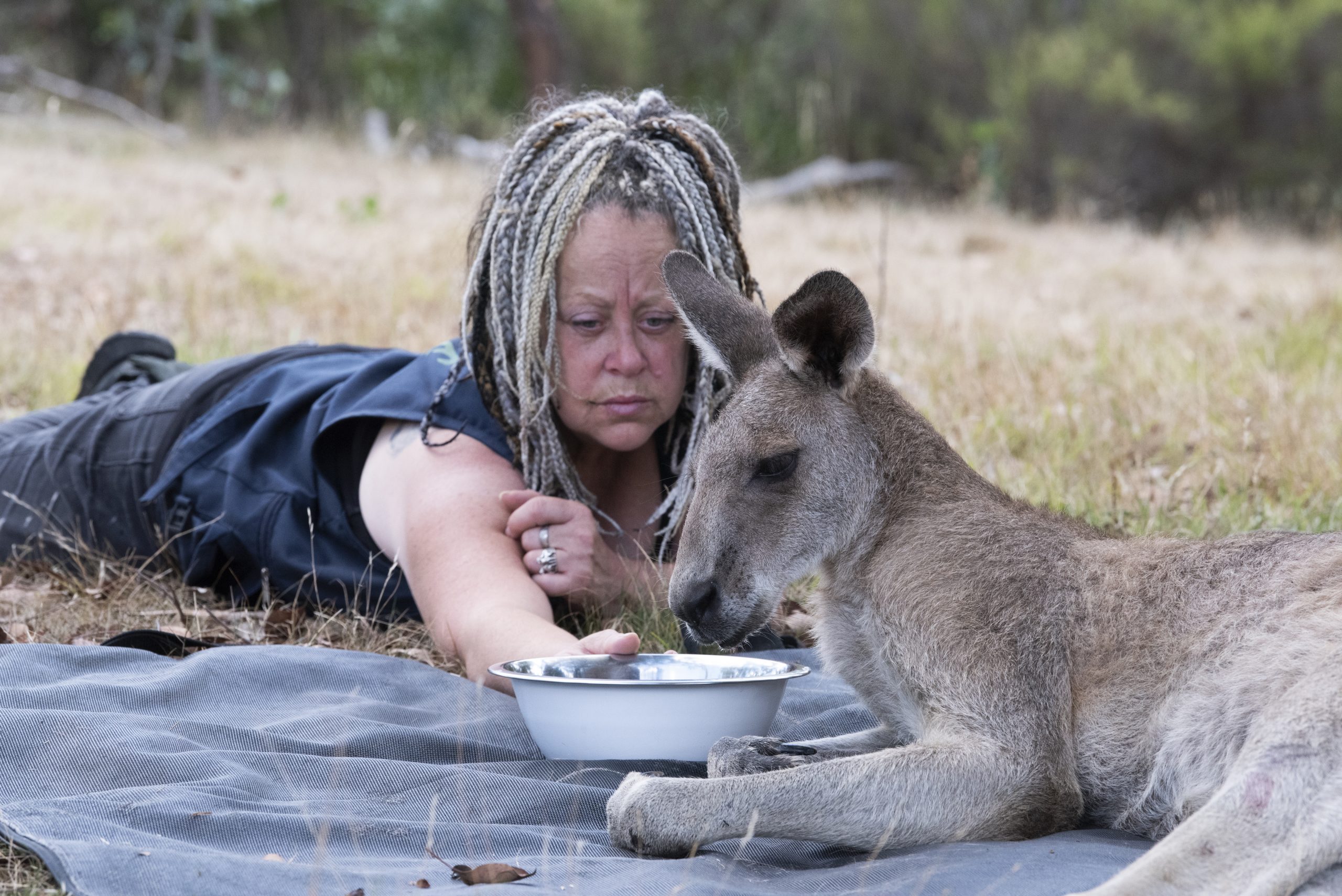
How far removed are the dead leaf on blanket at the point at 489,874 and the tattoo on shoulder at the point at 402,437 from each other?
5.75 feet

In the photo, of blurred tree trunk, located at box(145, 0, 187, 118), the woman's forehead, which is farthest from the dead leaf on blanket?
blurred tree trunk, located at box(145, 0, 187, 118)

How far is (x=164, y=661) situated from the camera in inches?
137

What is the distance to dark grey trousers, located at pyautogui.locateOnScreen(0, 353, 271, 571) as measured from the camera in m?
4.50

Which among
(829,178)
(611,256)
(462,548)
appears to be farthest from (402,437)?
(829,178)

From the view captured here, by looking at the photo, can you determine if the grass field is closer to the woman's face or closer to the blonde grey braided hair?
the blonde grey braided hair

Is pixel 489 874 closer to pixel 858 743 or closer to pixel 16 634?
pixel 858 743

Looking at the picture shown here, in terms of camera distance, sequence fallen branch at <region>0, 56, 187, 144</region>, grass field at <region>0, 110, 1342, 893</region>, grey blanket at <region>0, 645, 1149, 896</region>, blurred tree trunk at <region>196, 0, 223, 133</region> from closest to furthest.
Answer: grey blanket at <region>0, 645, 1149, 896</region> → grass field at <region>0, 110, 1342, 893</region> → fallen branch at <region>0, 56, 187, 144</region> → blurred tree trunk at <region>196, 0, 223, 133</region>

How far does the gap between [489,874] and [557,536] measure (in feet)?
4.78

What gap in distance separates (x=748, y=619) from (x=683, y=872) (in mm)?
634

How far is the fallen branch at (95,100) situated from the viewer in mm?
15109

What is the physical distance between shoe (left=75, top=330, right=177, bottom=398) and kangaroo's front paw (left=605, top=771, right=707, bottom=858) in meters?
3.55

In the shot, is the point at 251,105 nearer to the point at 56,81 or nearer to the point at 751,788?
the point at 56,81

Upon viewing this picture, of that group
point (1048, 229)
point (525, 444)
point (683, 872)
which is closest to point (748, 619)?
point (683, 872)

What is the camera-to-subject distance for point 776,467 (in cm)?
294
